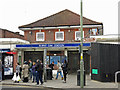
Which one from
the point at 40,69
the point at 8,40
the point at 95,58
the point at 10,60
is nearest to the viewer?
the point at 40,69

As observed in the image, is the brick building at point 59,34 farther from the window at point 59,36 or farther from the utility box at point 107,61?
the utility box at point 107,61

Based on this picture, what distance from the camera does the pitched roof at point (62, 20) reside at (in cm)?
2764

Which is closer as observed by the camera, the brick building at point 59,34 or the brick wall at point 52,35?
the brick building at point 59,34

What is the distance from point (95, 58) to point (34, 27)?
13537mm

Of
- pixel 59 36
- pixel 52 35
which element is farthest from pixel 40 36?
pixel 59 36

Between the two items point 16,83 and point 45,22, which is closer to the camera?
point 16,83

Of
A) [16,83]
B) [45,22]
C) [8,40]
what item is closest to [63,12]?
[45,22]

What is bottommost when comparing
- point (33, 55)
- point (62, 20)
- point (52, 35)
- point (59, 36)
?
point (33, 55)

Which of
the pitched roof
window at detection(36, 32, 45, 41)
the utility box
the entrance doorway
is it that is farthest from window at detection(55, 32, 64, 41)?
the utility box

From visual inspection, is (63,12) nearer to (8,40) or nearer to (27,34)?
(27,34)

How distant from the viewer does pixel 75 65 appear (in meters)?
27.5

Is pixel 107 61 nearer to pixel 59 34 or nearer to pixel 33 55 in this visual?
pixel 59 34

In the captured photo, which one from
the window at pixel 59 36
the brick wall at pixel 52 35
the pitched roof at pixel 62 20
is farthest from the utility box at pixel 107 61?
the window at pixel 59 36

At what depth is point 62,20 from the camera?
29.2 meters
